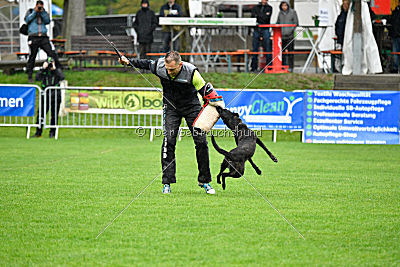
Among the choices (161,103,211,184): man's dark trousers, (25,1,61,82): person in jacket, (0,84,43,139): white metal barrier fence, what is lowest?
(0,84,43,139): white metal barrier fence

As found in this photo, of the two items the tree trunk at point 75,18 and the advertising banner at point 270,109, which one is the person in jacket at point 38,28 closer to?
the advertising banner at point 270,109

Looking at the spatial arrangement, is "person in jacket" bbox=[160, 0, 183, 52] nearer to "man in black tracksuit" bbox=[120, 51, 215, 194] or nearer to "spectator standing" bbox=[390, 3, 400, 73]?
"spectator standing" bbox=[390, 3, 400, 73]

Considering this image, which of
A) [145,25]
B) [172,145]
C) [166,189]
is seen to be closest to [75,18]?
[145,25]

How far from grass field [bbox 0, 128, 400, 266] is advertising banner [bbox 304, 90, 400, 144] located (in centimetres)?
407

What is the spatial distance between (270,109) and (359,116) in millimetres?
2280

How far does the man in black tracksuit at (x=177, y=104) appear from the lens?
895 centimetres

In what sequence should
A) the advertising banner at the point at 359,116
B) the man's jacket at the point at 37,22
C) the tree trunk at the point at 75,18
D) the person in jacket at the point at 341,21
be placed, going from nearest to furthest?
the advertising banner at the point at 359,116, the man's jacket at the point at 37,22, the person in jacket at the point at 341,21, the tree trunk at the point at 75,18

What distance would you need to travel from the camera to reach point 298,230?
681 centimetres

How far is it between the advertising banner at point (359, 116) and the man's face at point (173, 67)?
10.0 m

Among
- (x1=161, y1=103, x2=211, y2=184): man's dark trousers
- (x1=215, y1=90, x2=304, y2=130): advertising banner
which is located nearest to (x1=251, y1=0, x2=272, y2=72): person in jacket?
(x1=215, y1=90, x2=304, y2=130): advertising banner

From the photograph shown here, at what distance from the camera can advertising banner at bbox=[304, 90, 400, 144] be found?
18.2 meters

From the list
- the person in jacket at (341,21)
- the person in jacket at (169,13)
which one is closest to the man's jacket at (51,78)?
the person in jacket at (169,13)

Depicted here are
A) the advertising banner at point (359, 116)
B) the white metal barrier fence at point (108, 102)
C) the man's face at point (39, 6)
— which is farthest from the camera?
the man's face at point (39, 6)

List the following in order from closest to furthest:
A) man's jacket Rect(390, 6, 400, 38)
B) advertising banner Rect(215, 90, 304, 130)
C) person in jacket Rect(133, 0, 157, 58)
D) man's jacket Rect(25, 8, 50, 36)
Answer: advertising banner Rect(215, 90, 304, 130) < man's jacket Rect(25, 8, 50, 36) < man's jacket Rect(390, 6, 400, 38) < person in jacket Rect(133, 0, 157, 58)
